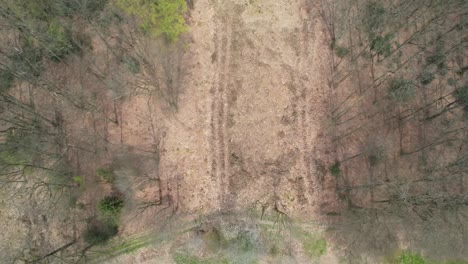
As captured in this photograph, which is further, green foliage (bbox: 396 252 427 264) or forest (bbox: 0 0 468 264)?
green foliage (bbox: 396 252 427 264)

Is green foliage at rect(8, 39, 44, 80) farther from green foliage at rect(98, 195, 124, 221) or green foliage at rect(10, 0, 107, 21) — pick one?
green foliage at rect(98, 195, 124, 221)

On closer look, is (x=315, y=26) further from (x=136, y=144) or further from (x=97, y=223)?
(x=97, y=223)

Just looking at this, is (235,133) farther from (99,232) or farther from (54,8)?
(54,8)

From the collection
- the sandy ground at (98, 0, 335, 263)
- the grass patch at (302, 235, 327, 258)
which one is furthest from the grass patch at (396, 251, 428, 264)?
the grass patch at (302, 235, 327, 258)

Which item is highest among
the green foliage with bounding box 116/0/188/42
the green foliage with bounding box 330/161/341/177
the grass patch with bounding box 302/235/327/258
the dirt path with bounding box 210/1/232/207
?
the green foliage with bounding box 116/0/188/42

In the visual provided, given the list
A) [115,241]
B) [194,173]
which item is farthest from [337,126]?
[115,241]

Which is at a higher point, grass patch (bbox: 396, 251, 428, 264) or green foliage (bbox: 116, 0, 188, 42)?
green foliage (bbox: 116, 0, 188, 42)
